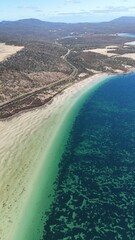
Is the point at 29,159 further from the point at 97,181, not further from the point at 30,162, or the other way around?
the point at 97,181

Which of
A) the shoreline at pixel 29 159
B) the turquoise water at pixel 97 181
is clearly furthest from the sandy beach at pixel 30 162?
the turquoise water at pixel 97 181

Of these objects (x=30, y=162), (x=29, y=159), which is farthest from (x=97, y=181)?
(x=29, y=159)

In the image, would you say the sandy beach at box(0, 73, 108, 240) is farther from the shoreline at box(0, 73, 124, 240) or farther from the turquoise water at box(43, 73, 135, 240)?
the turquoise water at box(43, 73, 135, 240)

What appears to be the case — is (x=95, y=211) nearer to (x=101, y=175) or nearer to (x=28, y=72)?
(x=101, y=175)

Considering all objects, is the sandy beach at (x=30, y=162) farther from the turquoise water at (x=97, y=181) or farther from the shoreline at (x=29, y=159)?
the turquoise water at (x=97, y=181)

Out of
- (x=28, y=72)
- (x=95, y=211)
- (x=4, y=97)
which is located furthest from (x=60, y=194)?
(x=28, y=72)

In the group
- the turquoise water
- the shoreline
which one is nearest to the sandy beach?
the shoreline
